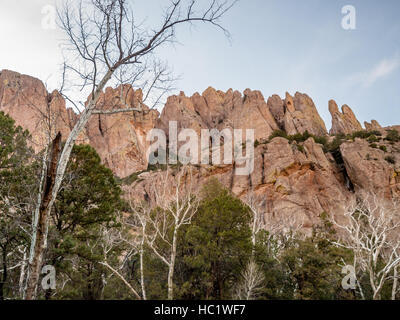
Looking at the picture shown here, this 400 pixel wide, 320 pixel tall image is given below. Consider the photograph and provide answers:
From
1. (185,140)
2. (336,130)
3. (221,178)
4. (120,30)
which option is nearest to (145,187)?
(221,178)

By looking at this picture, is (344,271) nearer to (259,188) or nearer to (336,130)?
(259,188)

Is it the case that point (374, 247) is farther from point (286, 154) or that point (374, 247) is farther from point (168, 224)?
point (286, 154)

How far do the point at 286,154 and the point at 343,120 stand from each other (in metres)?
36.9

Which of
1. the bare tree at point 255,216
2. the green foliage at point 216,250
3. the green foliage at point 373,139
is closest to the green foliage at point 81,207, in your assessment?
the green foliage at point 216,250

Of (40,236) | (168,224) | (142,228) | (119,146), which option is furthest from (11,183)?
(119,146)

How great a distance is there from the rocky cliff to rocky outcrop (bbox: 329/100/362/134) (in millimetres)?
225

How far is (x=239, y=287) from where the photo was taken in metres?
14.2

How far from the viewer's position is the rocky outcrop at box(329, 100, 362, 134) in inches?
2576

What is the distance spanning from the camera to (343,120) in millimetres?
66938

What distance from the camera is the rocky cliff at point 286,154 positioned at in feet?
117

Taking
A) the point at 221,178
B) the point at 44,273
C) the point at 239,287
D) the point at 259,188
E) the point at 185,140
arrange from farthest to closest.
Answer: the point at 185,140 < the point at 221,178 < the point at 259,188 < the point at 239,287 < the point at 44,273

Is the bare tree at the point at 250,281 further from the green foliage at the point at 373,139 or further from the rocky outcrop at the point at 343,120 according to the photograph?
the rocky outcrop at the point at 343,120

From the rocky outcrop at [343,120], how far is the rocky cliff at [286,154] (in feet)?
0.74
